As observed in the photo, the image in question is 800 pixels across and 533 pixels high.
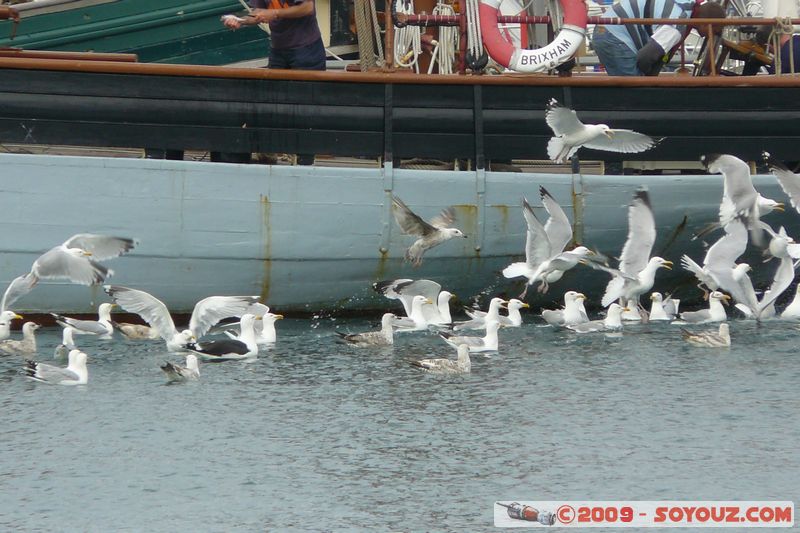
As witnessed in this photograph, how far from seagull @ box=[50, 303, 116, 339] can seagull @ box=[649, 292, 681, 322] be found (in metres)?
5.59

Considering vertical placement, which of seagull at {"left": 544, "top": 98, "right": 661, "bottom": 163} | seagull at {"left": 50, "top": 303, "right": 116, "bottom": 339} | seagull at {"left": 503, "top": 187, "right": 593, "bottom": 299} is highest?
seagull at {"left": 544, "top": 98, "right": 661, "bottom": 163}

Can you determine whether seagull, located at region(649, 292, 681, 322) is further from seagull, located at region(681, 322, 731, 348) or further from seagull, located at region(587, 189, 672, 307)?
seagull, located at region(681, 322, 731, 348)

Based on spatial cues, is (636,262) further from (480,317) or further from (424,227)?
(424,227)

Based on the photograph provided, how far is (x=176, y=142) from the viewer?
51.4 feet

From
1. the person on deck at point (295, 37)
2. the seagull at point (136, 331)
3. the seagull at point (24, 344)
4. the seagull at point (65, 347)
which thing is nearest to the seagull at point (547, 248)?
the person on deck at point (295, 37)

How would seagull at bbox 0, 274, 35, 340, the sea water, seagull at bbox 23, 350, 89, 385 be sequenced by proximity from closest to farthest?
the sea water < seagull at bbox 23, 350, 89, 385 < seagull at bbox 0, 274, 35, 340

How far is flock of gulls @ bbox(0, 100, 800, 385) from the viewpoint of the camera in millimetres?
15117

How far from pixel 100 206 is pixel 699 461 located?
→ 6.50 metres

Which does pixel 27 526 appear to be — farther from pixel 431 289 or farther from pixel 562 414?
pixel 431 289

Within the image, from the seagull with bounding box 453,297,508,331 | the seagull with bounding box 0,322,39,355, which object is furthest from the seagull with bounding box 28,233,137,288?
the seagull with bounding box 453,297,508,331

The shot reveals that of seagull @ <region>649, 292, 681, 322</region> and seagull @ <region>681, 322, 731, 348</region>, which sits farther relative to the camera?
seagull @ <region>649, 292, 681, 322</region>

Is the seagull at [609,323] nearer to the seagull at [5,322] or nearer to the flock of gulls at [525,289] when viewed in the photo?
the flock of gulls at [525,289]

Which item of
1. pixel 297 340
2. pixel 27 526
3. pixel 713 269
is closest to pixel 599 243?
pixel 713 269

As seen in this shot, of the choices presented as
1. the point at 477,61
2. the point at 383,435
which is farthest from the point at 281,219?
the point at 383,435
